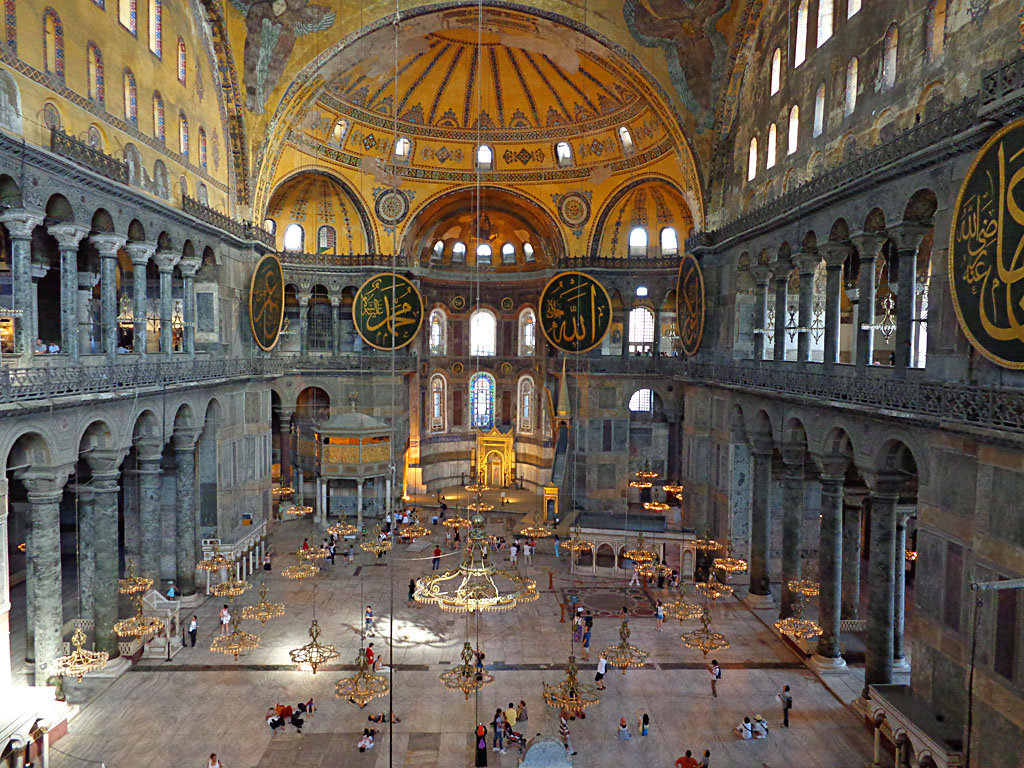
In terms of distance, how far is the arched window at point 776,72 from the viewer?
52.1 ft

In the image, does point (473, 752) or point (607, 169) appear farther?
point (607, 169)

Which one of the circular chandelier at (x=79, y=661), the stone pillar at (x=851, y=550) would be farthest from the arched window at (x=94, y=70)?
the stone pillar at (x=851, y=550)

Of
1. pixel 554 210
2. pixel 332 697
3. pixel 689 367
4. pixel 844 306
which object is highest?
pixel 554 210

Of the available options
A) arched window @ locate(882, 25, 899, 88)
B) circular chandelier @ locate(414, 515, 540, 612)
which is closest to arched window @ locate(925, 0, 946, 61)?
arched window @ locate(882, 25, 899, 88)

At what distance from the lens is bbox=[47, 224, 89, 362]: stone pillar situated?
11750 mm

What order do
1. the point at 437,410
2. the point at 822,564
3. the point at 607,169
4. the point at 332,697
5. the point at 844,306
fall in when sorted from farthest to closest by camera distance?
the point at 437,410, the point at 607,169, the point at 844,306, the point at 822,564, the point at 332,697

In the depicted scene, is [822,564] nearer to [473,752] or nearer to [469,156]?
[473,752]

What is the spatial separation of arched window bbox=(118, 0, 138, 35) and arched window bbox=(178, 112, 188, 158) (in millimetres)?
2346

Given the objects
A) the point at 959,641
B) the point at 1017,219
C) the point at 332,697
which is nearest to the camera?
the point at 1017,219

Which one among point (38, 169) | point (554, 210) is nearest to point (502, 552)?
point (554, 210)

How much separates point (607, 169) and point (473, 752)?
62.9ft

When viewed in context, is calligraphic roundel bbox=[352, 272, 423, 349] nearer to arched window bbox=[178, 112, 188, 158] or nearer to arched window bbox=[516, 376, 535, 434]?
arched window bbox=[178, 112, 188, 158]

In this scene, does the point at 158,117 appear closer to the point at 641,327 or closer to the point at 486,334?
the point at 486,334

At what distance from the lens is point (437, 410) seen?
29.8 metres
